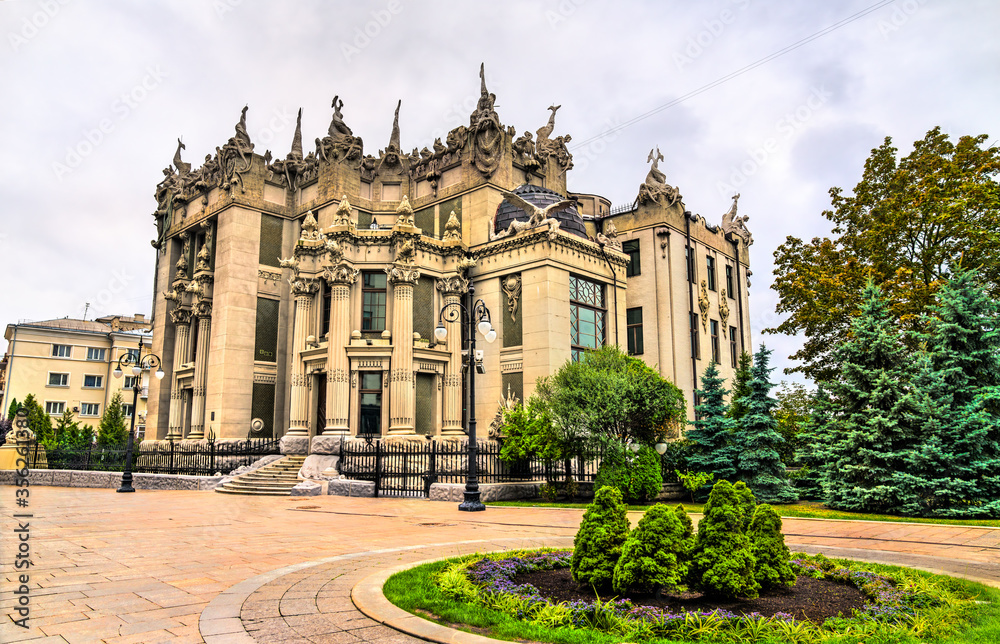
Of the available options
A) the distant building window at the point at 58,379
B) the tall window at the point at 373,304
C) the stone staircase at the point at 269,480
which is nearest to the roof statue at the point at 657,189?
the tall window at the point at 373,304

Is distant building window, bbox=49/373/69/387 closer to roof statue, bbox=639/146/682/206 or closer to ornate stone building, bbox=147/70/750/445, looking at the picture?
ornate stone building, bbox=147/70/750/445

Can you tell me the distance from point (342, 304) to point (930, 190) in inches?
1046

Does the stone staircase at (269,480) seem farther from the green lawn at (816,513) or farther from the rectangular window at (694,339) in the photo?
the rectangular window at (694,339)

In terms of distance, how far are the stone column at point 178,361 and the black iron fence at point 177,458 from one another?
343 centimetres

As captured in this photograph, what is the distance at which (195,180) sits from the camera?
4622 cm

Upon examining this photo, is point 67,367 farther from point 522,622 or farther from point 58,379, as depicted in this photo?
point 522,622

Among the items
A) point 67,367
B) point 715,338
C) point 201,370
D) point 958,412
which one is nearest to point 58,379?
point 67,367

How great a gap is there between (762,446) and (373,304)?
20.6 m

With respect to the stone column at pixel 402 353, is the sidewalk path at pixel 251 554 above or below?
below

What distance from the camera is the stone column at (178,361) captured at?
42.5 m

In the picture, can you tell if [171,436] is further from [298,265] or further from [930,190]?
[930,190]

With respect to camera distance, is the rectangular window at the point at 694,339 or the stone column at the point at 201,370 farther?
the stone column at the point at 201,370

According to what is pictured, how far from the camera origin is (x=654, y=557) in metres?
7.25

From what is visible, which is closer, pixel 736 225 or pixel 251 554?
pixel 251 554
